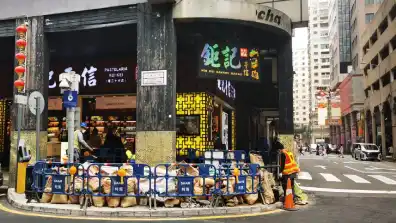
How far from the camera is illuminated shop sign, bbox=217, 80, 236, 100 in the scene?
18109 millimetres

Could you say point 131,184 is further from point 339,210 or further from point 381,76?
point 381,76

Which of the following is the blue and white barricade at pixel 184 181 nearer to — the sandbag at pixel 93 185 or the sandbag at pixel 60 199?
the sandbag at pixel 93 185

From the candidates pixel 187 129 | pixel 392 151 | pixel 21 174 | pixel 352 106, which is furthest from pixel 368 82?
pixel 21 174

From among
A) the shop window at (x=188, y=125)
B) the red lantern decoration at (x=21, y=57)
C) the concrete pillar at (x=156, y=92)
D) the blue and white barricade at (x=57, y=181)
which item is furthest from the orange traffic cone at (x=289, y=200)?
the red lantern decoration at (x=21, y=57)

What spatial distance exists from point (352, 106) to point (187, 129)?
5058 centimetres

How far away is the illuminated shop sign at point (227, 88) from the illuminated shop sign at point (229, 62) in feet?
9.70

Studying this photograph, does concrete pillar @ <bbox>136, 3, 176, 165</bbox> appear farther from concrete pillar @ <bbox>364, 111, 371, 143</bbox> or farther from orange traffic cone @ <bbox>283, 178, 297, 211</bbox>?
concrete pillar @ <bbox>364, 111, 371, 143</bbox>

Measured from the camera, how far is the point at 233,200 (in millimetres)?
9172

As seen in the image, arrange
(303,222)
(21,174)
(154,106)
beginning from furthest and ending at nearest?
1. (154,106)
2. (21,174)
3. (303,222)

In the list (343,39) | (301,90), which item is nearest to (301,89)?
(301,90)

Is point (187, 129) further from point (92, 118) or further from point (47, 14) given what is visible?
point (47, 14)

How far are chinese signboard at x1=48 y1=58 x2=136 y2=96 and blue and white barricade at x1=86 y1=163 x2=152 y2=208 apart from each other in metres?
Answer: 9.14

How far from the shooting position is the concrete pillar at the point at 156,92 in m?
12.5

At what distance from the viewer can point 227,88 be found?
20.1 meters
